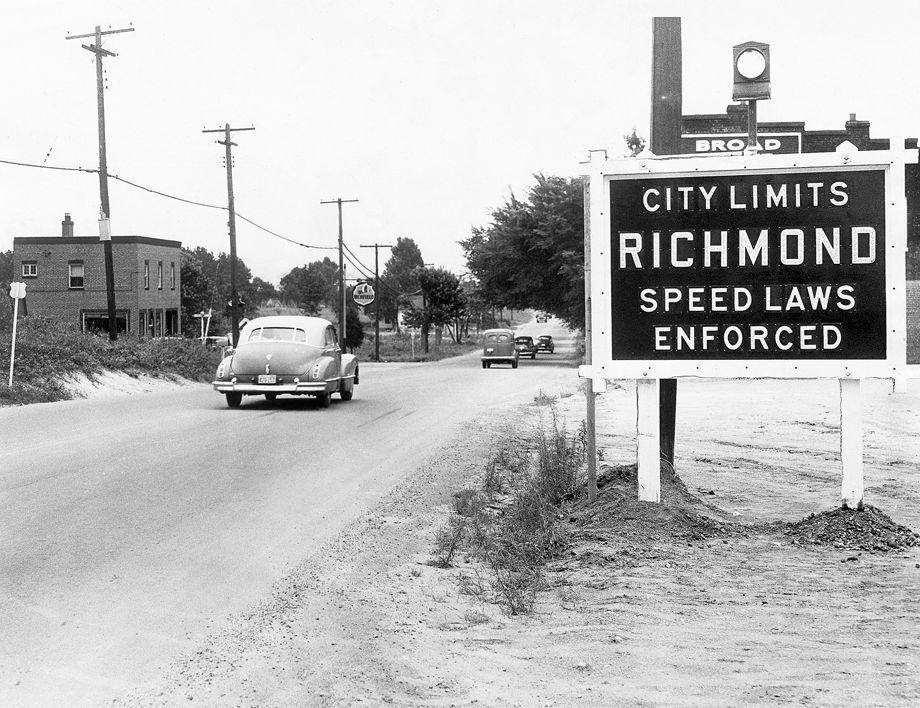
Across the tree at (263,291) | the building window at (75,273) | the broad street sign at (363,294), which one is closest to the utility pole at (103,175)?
the building window at (75,273)

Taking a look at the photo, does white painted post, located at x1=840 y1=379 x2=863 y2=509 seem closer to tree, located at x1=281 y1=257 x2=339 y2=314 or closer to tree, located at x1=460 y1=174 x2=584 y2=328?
tree, located at x1=460 y1=174 x2=584 y2=328

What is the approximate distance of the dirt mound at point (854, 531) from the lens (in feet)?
24.5

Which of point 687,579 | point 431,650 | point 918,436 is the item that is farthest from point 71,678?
point 918,436

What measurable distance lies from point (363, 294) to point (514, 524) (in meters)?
67.8

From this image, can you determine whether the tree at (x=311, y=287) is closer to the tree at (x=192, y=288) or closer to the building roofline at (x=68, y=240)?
the tree at (x=192, y=288)

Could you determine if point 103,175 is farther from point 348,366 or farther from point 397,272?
point 397,272

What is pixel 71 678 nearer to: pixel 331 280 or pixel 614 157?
pixel 614 157

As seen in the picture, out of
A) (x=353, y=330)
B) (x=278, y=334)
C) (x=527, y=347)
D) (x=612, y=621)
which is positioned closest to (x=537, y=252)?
(x=527, y=347)

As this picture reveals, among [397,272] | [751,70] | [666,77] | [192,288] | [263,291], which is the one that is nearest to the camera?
[751,70]

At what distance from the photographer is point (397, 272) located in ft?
404

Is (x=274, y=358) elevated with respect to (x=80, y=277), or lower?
lower

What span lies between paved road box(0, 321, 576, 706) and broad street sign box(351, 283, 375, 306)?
56.5 meters

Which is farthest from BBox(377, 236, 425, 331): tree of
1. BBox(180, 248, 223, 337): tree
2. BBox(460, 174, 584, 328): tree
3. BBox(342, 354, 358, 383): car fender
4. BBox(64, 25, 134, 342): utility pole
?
BBox(342, 354, 358, 383): car fender

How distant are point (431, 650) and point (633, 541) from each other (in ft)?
8.59
